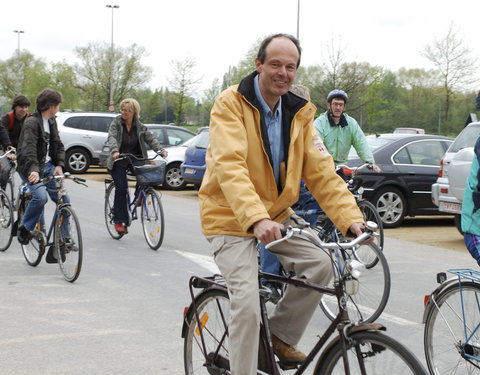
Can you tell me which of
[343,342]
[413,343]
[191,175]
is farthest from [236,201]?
[191,175]

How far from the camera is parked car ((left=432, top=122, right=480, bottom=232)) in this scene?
10062 mm

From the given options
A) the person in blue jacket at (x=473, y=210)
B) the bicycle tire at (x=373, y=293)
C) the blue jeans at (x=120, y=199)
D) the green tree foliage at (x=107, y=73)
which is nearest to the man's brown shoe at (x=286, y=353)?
the person in blue jacket at (x=473, y=210)

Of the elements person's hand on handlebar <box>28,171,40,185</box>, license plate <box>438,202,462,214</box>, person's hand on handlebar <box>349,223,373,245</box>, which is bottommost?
license plate <box>438,202,462,214</box>

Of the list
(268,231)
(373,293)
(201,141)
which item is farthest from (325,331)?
(201,141)

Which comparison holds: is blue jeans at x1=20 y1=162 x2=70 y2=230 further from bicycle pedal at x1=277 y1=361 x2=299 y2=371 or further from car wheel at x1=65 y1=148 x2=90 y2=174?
car wheel at x1=65 y1=148 x2=90 y2=174

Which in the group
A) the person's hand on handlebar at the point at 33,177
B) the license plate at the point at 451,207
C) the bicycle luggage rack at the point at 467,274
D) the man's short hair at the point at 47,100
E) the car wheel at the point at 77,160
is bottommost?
the car wheel at the point at 77,160

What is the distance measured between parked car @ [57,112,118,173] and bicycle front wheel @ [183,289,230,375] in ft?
66.0

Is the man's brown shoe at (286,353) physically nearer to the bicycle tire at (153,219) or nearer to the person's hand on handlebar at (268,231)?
the person's hand on handlebar at (268,231)

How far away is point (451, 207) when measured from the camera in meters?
10.3

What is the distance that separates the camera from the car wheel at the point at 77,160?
77.6 feet

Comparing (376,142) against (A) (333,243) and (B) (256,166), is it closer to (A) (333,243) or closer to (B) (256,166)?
(B) (256,166)

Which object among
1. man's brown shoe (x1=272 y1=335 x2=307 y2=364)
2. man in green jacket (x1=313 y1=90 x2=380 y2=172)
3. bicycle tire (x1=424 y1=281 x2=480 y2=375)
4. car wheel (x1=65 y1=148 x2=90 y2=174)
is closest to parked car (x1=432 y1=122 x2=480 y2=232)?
man in green jacket (x1=313 y1=90 x2=380 y2=172)

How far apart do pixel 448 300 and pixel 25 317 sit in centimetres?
344

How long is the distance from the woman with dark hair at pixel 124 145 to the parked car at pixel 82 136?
555 inches
